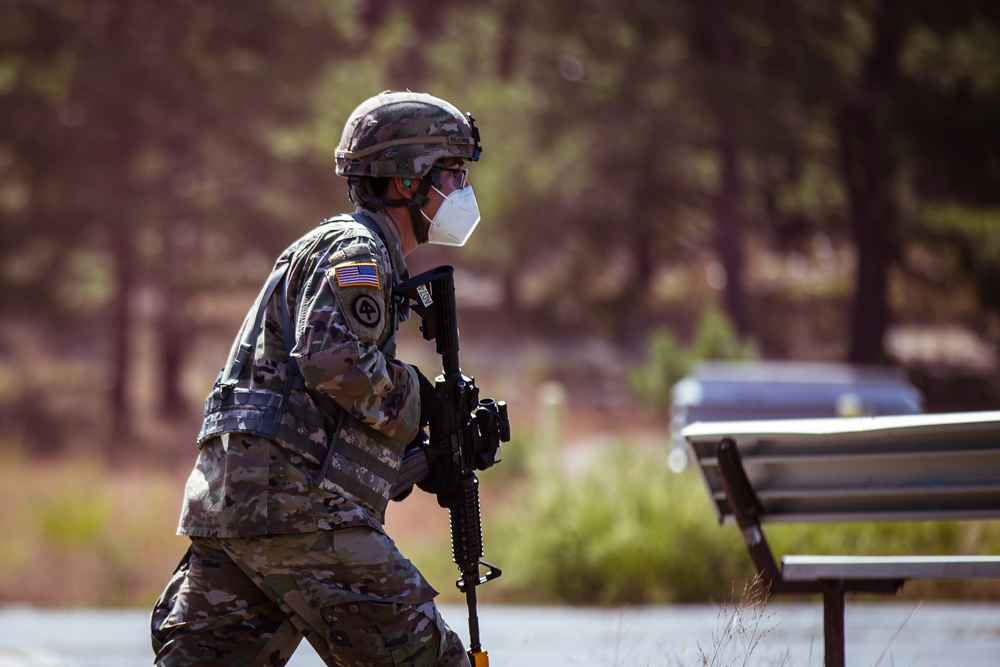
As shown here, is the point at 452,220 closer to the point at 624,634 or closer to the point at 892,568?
the point at 892,568

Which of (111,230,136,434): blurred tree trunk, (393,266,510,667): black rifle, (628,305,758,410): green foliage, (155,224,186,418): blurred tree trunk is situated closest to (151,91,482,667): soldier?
(393,266,510,667): black rifle

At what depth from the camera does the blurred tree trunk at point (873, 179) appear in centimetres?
2036

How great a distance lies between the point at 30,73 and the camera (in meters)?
18.3

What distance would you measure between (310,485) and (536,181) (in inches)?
845

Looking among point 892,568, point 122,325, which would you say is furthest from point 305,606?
point 122,325

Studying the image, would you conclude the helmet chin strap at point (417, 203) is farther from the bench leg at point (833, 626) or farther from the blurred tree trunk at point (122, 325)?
the blurred tree trunk at point (122, 325)

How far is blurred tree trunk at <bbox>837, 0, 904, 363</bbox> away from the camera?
20.4 metres

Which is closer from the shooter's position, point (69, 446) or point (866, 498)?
point (866, 498)

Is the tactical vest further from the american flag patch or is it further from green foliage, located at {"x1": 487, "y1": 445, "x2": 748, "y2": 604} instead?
green foliage, located at {"x1": 487, "y1": 445, "x2": 748, "y2": 604}

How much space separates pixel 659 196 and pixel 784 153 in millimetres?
3518

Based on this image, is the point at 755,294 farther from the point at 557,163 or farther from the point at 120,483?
the point at 120,483

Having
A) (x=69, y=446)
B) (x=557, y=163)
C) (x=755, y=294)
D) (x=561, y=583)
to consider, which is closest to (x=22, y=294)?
(x=69, y=446)

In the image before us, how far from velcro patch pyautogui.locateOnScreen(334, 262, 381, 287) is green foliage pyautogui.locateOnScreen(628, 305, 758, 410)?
42.6 ft

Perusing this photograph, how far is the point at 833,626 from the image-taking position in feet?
11.1
